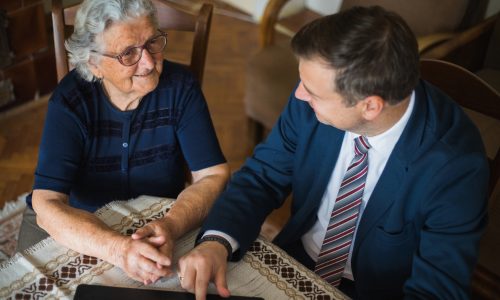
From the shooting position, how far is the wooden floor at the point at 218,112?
2602 millimetres

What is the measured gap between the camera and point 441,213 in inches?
43.1

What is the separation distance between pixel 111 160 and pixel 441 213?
106cm

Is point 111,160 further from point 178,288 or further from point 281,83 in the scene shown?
point 281,83

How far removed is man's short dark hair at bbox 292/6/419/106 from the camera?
98 centimetres

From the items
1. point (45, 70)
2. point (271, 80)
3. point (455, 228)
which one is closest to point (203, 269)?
point (455, 228)

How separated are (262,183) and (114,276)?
0.53 metres

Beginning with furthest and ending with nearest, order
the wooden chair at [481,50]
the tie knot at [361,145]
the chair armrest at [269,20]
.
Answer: the chair armrest at [269,20]
the wooden chair at [481,50]
the tie knot at [361,145]

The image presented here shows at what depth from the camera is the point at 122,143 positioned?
4.90ft

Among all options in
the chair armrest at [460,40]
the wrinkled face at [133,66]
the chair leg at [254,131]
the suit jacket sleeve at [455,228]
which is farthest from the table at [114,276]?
the chair leg at [254,131]

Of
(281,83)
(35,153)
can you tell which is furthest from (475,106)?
(35,153)

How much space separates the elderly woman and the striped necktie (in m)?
0.40

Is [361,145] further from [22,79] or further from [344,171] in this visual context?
[22,79]

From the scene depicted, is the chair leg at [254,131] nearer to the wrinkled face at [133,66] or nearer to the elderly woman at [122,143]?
the elderly woman at [122,143]

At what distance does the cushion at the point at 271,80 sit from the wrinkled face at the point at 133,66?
1.30m
